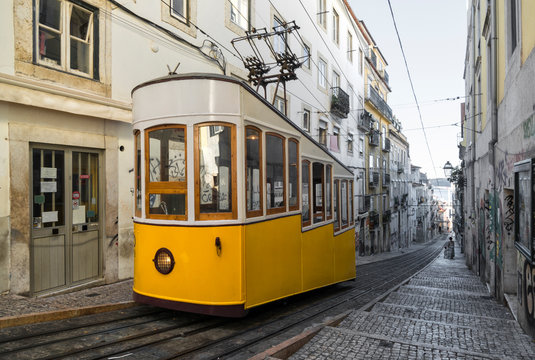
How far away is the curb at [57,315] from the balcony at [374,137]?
84.6ft

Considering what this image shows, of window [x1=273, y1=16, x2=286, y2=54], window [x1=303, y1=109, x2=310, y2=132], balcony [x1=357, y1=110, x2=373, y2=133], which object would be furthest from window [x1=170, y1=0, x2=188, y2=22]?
balcony [x1=357, y1=110, x2=373, y2=133]

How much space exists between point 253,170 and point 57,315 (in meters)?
3.13

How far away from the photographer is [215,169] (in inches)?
194

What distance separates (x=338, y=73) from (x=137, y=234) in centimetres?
1997

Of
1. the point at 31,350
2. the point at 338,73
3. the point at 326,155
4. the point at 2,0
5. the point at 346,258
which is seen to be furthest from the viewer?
the point at 338,73

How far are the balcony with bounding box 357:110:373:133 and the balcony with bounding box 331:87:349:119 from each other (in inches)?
171

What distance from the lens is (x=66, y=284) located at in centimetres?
708

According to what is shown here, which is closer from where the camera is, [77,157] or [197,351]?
[197,351]

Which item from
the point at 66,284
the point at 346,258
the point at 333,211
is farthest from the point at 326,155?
the point at 66,284

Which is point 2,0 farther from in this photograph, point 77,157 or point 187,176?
point 187,176

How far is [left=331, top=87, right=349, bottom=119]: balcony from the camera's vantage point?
857 inches

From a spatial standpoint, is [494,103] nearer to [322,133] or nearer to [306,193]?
[306,193]

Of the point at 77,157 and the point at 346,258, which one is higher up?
the point at 77,157

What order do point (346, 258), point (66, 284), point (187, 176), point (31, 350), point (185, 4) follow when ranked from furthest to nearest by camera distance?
point (185, 4)
point (346, 258)
point (66, 284)
point (187, 176)
point (31, 350)
